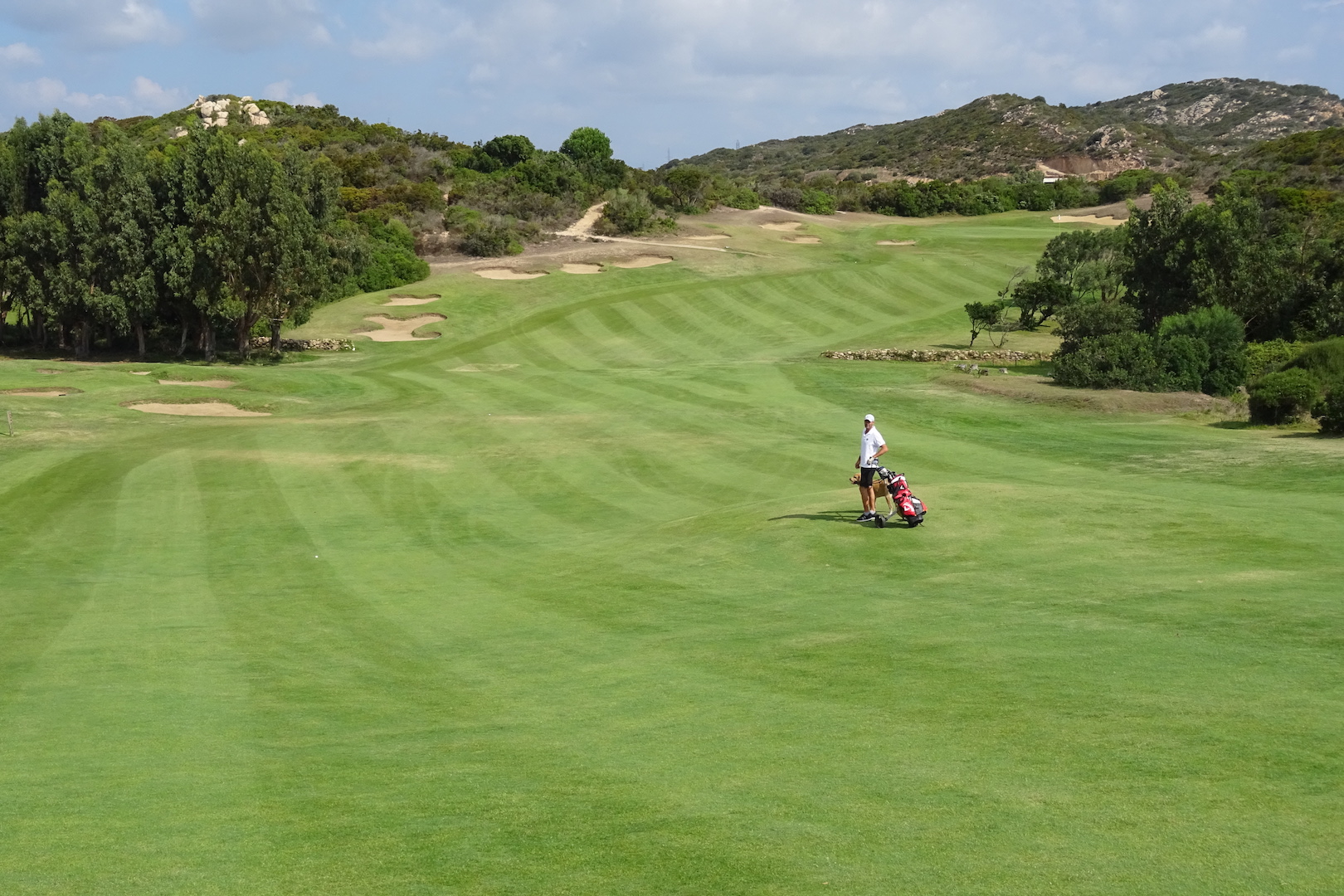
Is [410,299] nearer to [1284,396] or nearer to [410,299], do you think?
[410,299]

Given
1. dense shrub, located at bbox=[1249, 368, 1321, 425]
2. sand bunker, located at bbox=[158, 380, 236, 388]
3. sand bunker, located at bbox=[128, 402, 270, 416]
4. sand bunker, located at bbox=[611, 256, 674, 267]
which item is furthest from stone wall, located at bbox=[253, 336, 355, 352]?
dense shrub, located at bbox=[1249, 368, 1321, 425]

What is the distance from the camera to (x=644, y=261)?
74.8 m

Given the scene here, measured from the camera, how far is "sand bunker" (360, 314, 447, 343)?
5938 centimetres

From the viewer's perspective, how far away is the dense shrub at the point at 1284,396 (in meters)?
31.7

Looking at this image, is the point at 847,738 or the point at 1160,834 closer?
the point at 1160,834

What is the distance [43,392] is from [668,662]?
114ft

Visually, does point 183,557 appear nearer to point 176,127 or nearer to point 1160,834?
point 1160,834

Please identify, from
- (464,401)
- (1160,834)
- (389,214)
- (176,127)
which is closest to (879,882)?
(1160,834)

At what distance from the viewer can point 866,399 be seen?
40500mm

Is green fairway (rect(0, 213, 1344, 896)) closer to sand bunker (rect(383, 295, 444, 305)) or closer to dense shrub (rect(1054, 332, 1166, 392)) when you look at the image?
dense shrub (rect(1054, 332, 1166, 392))

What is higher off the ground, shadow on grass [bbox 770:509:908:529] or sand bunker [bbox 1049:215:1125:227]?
sand bunker [bbox 1049:215:1125:227]

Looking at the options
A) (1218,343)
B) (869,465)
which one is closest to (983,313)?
(1218,343)

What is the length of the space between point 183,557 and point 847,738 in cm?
1546

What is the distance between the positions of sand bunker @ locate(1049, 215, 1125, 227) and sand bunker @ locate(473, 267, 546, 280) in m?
45.8
